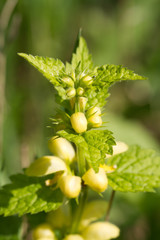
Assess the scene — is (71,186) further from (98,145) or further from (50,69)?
(50,69)

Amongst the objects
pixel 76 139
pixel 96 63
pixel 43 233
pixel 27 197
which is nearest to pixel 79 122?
pixel 76 139

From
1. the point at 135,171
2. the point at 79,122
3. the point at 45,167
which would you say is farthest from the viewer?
the point at 135,171

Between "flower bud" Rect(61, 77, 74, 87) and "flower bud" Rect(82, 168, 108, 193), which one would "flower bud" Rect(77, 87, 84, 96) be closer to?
"flower bud" Rect(61, 77, 74, 87)

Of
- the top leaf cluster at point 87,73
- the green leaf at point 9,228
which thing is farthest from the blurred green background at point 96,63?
the top leaf cluster at point 87,73

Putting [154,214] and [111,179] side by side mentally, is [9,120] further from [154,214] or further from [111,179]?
[111,179]

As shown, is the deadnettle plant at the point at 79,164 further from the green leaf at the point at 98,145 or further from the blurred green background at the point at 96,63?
the blurred green background at the point at 96,63
